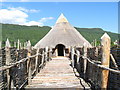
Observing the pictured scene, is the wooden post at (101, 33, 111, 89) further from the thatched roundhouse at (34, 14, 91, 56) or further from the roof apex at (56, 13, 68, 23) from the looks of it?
the roof apex at (56, 13, 68, 23)

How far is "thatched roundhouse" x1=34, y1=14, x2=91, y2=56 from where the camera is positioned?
945 inches

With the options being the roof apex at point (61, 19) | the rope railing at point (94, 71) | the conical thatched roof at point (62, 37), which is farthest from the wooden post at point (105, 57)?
the roof apex at point (61, 19)

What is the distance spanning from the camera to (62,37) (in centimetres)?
2536

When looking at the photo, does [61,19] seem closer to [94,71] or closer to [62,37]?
[62,37]

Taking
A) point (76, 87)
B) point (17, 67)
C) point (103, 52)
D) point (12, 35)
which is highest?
point (12, 35)

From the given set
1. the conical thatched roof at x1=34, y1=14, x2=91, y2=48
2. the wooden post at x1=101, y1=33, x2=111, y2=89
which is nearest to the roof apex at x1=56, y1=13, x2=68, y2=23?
the conical thatched roof at x1=34, y1=14, x2=91, y2=48

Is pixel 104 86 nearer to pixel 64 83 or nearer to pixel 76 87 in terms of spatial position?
pixel 76 87

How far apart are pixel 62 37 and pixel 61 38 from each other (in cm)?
28

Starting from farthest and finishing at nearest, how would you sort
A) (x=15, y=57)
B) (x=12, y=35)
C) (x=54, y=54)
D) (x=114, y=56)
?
(x=12, y=35) → (x=54, y=54) → (x=15, y=57) → (x=114, y=56)

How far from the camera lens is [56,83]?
712 centimetres

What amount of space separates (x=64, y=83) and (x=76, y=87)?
2.56 ft

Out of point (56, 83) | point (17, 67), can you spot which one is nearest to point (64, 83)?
point (56, 83)

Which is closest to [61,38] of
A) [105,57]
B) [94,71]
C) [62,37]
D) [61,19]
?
[62,37]

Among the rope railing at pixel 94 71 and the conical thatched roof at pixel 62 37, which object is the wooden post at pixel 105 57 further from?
the conical thatched roof at pixel 62 37
